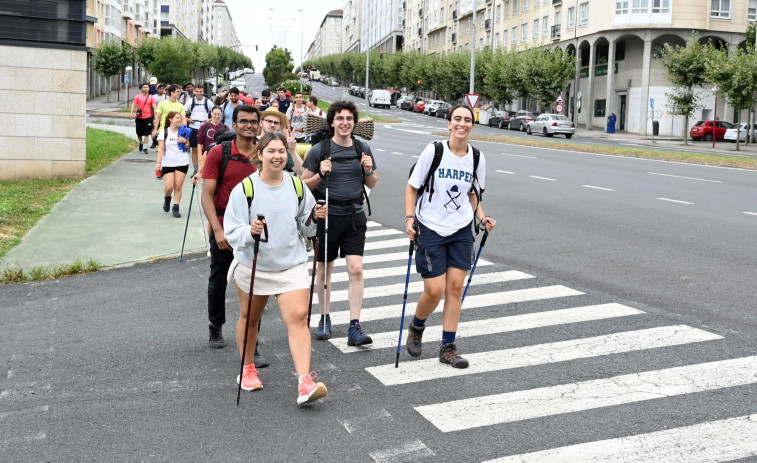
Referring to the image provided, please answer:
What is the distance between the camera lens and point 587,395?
18.2 feet

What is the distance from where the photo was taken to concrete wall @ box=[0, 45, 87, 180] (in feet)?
57.7

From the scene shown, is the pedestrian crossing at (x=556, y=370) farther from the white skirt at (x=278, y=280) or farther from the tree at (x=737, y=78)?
the tree at (x=737, y=78)

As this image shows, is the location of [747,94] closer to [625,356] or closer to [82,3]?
[82,3]

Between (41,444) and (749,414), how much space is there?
412 centimetres

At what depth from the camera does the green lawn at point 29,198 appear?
1245cm

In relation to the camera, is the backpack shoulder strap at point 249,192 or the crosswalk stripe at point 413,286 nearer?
the backpack shoulder strap at point 249,192

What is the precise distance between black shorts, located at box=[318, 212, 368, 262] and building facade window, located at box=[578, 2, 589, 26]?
191 ft

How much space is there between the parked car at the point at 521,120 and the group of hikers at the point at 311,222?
4982cm

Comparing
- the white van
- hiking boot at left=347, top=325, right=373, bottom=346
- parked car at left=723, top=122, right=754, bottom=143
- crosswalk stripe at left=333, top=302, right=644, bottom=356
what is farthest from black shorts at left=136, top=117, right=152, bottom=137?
the white van

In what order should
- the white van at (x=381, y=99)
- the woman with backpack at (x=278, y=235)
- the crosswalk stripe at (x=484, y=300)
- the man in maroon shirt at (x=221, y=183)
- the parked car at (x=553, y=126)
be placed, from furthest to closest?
the white van at (x=381, y=99)
the parked car at (x=553, y=126)
the crosswalk stripe at (x=484, y=300)
the man in maroon shirt at (x=221, y=183)
the woman with backpack at (x=278, y=235)

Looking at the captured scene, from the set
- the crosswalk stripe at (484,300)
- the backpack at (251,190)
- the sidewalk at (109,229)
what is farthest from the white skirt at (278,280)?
the sidewalk at (109,229)

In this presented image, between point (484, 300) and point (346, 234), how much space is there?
207 centimetres

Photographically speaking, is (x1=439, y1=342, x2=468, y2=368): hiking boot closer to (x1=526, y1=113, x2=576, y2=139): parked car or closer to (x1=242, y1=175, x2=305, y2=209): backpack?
(x1=242, y1=175, x2=305, y2=209): backpack

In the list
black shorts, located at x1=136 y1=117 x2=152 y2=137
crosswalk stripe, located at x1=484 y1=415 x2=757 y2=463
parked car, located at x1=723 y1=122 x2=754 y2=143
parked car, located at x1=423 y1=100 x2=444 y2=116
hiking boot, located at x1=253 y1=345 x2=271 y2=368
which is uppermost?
parked car, located at x1=423 y1=100 x2=444 y2=116
